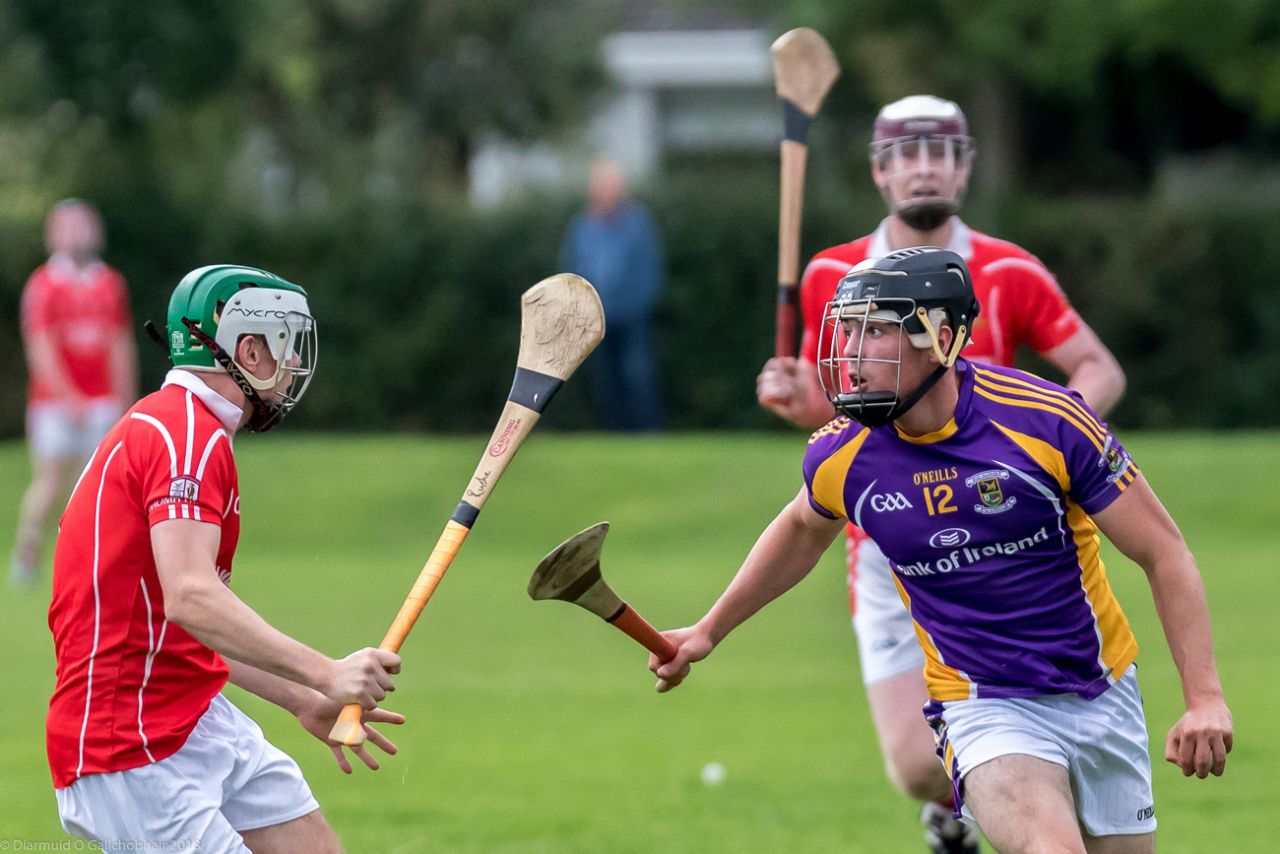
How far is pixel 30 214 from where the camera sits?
63.1 ft

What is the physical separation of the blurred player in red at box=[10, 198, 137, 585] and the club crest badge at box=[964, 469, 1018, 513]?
9.64 m

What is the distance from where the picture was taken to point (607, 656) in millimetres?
10898

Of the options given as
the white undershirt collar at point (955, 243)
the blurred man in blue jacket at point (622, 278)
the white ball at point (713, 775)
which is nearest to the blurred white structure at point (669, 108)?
the blurred man in blue jacket at point (622, 278)

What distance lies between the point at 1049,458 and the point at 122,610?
6.73 feet

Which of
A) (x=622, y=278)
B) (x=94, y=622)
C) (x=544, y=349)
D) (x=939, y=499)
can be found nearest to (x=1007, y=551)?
(x=939, y=499)

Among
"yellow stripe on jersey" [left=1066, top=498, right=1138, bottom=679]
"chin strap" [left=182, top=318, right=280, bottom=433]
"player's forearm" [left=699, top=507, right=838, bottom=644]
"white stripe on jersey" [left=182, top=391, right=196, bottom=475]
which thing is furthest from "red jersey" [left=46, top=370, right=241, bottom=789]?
"yellow stripe on jersey" [left=1066, top=498, right=1138, bottom=679]

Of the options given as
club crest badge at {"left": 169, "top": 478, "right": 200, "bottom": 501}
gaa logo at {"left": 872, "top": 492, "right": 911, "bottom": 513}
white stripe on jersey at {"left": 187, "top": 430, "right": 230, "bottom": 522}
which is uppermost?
white stripe on jersey at {"left": 187, "top": 430, "right": 230, "bottom": 522}

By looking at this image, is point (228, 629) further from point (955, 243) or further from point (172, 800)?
point (955, 243)

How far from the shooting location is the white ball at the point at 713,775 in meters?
7.88

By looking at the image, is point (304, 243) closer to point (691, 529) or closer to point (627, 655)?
point (691, 529)

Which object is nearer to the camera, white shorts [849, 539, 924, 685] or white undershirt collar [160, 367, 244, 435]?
white undershirt collar [160, 367, 244, 435]

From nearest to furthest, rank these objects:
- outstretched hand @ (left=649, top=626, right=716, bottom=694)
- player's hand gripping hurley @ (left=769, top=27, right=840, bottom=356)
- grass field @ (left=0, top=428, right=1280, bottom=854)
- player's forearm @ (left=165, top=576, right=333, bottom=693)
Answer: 1. player's forearm @ (left=165, top=576, right=333, bottom=693)
2. outstretched hand @ (left=649, top=626, right=716, bottom=694)
3. player's hand gripping hurley @ (left=769, top=27, right=840, bottom=356)
4. grass field @ (left=0, top=428, right=1280, bottom=854)

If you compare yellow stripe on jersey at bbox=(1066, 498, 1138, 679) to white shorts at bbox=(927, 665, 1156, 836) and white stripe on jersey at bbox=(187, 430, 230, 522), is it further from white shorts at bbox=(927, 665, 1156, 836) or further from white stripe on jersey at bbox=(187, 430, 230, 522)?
white stripe on jersey at bbox=(187, 430, 230, 522)

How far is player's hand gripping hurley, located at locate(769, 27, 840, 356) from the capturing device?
674cm
